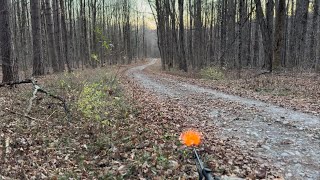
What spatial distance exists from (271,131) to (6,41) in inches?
375

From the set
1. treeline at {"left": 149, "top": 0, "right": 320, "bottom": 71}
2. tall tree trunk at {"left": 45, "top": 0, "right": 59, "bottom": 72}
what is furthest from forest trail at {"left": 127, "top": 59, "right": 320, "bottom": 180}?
tall tree trunk at {"left": 45, "top": 0, "right": 59, "bottom": 72}

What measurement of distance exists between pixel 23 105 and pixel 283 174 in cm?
705

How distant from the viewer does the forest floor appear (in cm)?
480

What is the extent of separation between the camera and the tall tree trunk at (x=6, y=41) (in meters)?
10.3

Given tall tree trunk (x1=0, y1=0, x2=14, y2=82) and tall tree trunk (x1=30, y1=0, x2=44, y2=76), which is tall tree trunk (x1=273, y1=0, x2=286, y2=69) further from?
tall tree trunk (x1=0, y1=0, x2=14, y2=82)

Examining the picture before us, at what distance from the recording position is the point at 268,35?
19.0 metres

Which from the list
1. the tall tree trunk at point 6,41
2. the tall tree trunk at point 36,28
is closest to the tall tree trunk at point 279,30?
the tall tree trunk at point 36,28

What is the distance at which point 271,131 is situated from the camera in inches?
263

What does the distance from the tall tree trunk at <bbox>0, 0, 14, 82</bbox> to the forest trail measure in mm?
6462

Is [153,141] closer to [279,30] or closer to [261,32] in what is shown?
[279,30]

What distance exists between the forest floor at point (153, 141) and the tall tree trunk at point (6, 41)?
1263 mm

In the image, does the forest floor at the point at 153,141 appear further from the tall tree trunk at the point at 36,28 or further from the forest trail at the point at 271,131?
the tall tree trunk at the point at 36,28

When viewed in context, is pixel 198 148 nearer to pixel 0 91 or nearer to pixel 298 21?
pixel 0 91

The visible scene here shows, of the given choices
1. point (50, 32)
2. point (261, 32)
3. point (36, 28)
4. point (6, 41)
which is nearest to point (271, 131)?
point (6, 41)
